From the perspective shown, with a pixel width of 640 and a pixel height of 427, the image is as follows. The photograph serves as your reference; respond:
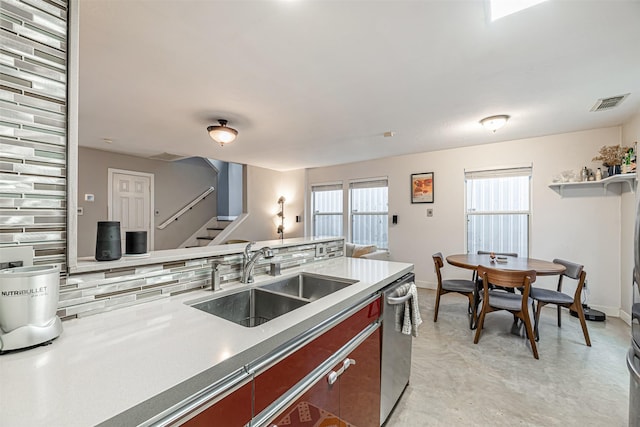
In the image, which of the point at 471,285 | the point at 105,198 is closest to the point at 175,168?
the point at 105,198

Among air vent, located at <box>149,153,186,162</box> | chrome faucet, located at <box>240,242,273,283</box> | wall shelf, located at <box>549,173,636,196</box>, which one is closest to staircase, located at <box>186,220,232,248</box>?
air vent, located at <box>149,153,186,162</box>

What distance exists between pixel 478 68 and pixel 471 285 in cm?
232

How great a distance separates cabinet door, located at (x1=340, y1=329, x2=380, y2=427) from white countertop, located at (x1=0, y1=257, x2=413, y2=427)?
370 mm

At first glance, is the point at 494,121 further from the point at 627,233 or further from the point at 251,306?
the point at 251,306

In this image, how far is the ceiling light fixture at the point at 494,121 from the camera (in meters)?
3.06

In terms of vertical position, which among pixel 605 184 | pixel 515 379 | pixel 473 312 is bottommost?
pixel 515 379

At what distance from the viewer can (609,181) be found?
10.8ft

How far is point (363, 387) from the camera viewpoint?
1372mm

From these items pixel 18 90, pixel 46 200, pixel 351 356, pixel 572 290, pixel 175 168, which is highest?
pixel 175 168

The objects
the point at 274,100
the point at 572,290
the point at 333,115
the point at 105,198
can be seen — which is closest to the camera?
the point at 274,100

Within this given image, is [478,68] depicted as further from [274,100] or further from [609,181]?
[609,181]

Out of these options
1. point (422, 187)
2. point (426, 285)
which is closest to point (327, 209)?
point (422, 187)

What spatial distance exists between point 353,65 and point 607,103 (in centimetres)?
268

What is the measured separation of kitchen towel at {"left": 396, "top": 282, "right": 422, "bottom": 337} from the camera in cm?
174
